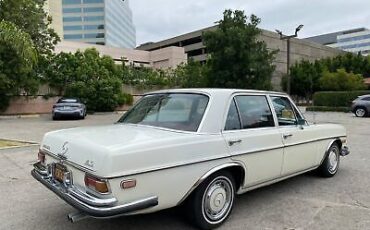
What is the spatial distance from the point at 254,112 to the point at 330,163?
7.73ft

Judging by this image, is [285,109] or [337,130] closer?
[285,109]

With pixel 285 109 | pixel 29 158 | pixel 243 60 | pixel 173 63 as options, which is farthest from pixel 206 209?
pixel 173 63

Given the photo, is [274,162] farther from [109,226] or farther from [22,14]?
[22,14]

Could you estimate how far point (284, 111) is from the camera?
5.39 m

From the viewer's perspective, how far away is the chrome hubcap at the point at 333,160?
6.32m

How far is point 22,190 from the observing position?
5.75 m

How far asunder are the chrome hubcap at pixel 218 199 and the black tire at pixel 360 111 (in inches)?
859

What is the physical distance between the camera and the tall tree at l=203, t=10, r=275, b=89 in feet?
77.7

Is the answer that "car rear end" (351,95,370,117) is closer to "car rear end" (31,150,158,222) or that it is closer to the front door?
the front door

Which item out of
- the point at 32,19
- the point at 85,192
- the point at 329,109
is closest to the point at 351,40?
the point at 329,109

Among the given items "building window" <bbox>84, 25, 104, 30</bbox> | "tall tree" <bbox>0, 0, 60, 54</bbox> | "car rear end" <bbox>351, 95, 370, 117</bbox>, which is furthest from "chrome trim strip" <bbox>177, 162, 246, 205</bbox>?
"building window" <bbox>84, 25, 104, 30</bbox>

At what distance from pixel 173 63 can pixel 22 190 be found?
7864 centimetres

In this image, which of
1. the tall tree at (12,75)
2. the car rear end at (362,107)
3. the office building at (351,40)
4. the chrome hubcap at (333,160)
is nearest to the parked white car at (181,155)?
the chrome hubcap at (333,160)

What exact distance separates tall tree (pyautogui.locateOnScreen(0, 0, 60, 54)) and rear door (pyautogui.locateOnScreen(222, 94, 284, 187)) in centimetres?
2300
